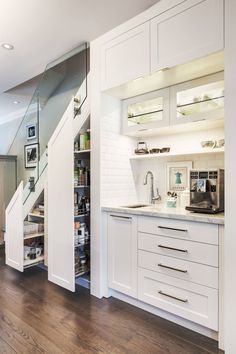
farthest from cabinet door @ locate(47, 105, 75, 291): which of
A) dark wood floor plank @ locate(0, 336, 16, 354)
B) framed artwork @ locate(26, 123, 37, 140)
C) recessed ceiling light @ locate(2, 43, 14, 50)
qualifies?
recessed ceiling light @ locate(2, 43, 14, 50)

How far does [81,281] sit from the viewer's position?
2.83 meters

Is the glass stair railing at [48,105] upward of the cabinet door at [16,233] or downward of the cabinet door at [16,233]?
upward

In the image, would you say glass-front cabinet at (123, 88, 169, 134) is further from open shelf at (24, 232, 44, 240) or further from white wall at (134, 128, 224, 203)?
open shelf at (24, 232, 44, 240)

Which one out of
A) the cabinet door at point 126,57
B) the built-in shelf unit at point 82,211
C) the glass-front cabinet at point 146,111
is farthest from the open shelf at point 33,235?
the cabinet door at point 126,57

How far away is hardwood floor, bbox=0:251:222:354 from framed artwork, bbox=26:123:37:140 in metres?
2.00

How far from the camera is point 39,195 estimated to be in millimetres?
3367

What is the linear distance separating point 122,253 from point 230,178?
1302mm

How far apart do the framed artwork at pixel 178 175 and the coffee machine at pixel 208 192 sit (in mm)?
419

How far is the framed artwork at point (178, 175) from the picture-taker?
259 cm

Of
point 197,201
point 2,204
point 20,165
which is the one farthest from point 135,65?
point 2,204

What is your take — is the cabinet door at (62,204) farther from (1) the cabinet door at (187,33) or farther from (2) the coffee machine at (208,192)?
(2) the coffee machine at (208,192)

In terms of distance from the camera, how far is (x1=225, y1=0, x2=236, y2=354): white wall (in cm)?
163

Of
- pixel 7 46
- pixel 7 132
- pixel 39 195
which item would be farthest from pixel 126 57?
pixel 7 132

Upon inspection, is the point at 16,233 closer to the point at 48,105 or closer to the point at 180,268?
the point at 48,105
